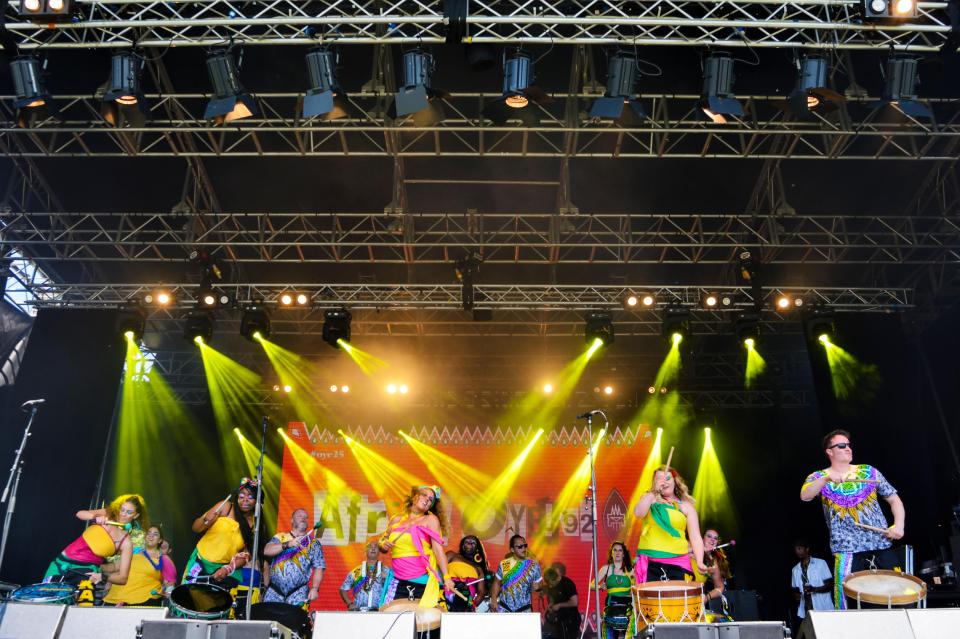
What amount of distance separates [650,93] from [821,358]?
15.8ft

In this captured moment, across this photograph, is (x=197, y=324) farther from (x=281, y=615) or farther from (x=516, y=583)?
(x=281, y=615)

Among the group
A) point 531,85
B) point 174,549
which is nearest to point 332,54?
point 531,85

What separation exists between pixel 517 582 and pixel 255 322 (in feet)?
18.3

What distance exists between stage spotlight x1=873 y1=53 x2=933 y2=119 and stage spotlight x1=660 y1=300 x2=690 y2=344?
4771mm

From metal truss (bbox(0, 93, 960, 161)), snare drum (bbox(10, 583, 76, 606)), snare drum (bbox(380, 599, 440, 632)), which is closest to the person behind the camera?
snare drum (bbox(380, 599, 440, 632))

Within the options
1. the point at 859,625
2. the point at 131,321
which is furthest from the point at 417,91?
the point at 131,321

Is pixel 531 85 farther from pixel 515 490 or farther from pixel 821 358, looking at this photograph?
pixel 515 490

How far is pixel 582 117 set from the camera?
33.0 feet

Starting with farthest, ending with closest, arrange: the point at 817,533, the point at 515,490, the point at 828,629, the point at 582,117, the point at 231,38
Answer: the point at 515,490
the point at 817,533
the point at 582,117
the point at 231,38
the point at 828,629

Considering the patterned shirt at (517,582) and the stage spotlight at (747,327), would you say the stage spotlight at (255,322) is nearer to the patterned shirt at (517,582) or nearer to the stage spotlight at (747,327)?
the patterned shirt at (517,582)

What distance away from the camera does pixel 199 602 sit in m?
6.06

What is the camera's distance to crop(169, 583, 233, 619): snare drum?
19.7ft

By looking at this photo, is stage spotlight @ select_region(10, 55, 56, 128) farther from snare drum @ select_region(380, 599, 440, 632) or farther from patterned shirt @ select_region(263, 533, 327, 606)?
snare drum @ select_region(380, 599, 440, 632)

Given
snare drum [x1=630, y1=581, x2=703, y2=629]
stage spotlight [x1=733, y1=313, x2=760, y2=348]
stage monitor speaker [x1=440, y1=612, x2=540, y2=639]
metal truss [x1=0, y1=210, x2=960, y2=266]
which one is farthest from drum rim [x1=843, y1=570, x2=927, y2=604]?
stage spotlight [x1=733, y1=313, x2=760, y2=348]
